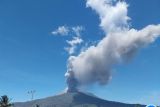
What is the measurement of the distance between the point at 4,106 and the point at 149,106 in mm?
72489

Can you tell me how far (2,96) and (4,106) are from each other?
3.53 metres

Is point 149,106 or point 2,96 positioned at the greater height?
point 2,96

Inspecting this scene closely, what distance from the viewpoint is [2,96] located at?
379ft

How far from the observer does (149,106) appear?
5100cm

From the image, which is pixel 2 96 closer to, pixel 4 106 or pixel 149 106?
pixel 4 106

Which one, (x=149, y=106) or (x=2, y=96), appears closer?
(x=149, y=106)

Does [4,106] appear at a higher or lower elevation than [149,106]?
higher

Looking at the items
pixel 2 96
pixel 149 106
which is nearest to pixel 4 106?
pixel 2 96

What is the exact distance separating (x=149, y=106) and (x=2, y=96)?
7393 cm

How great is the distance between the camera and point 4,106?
11412cm

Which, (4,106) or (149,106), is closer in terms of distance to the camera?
(149,106)
